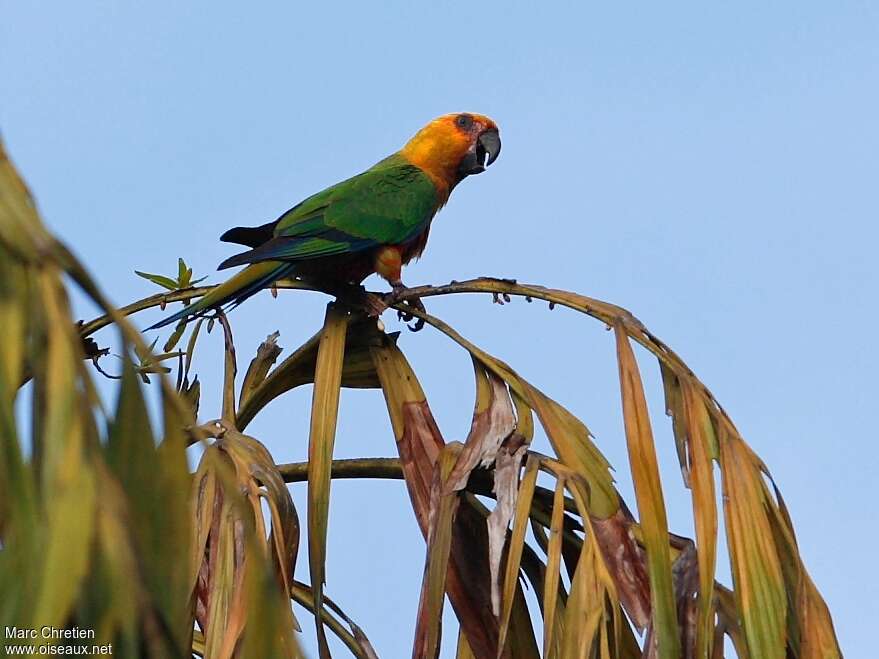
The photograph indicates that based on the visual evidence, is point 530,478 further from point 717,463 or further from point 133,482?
point 133,482

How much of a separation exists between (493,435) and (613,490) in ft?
0.90

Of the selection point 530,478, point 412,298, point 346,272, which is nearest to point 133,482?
point 530,478

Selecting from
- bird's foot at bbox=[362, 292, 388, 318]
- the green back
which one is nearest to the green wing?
the green back

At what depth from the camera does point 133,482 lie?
3.95ft

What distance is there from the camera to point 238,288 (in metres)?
3.86

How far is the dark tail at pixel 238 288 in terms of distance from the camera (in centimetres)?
352

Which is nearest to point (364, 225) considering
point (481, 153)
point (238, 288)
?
point (238, 288)

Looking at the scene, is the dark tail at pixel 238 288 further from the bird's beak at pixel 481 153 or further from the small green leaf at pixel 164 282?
the bird's beak at pixel 481 153

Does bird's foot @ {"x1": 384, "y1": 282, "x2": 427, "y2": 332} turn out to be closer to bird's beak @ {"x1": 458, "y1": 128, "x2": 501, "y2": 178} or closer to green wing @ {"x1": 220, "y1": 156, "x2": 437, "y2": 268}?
green wing @ {"x1": 220, "y1": 156, "x2": 437, "y2": 268}

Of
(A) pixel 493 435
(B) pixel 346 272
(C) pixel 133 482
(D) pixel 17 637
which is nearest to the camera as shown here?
(D) pixel 17 637

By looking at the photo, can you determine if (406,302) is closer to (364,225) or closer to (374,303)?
(374,303)

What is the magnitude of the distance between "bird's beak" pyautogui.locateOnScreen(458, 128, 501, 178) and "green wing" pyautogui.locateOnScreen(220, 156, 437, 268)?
1.10ft

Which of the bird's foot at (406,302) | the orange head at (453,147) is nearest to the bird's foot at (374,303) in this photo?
the bird's foot at (406,302)

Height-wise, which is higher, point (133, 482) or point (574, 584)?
point (574, 584)
